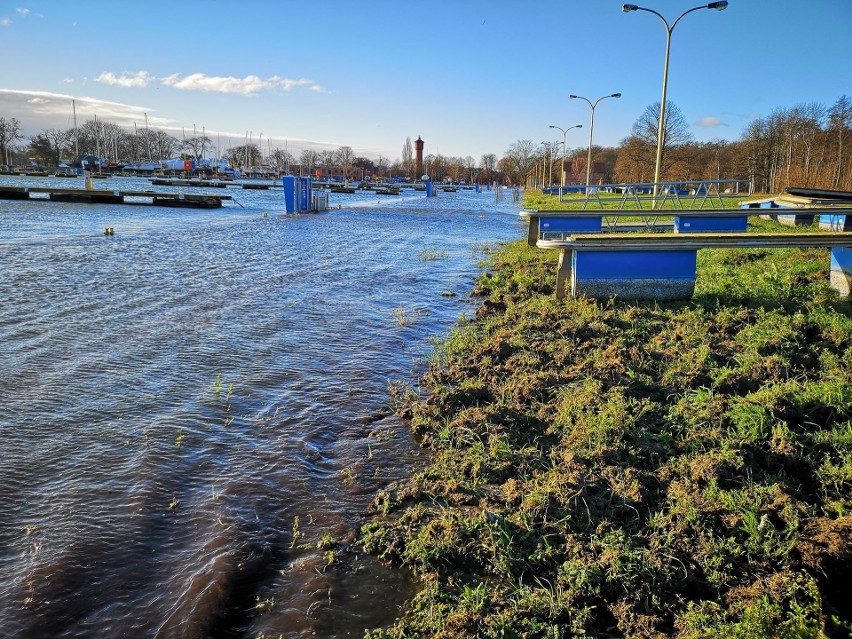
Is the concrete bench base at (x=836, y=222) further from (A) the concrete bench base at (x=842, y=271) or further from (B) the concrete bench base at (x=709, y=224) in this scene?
(A) the concrete bench base at (x=842, y=271)

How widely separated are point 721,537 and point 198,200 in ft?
147

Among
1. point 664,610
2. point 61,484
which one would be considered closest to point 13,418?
point 61,484

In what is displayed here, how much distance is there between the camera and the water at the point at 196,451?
10.4 ft

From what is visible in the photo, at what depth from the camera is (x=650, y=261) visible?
8.03 m

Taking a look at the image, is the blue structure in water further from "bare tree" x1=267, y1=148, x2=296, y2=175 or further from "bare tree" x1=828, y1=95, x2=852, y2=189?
"bare tree" x1=267, y1=148, x2=296, y2=175

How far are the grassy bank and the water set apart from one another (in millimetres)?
427

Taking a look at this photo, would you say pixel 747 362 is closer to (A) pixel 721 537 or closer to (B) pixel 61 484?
(A) pixel 721 537

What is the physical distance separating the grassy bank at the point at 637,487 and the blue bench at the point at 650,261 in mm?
1099

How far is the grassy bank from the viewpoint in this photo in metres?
2.92

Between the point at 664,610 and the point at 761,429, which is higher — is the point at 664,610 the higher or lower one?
the lower one

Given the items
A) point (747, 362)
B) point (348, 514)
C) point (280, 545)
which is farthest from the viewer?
point (747, 362)

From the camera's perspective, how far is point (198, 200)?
42844 mm

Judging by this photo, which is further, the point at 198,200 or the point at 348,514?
the point at 198,200

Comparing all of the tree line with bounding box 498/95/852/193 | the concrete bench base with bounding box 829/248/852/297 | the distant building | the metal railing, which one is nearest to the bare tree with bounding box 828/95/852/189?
the tree line with bounding box 498/95/852/193
